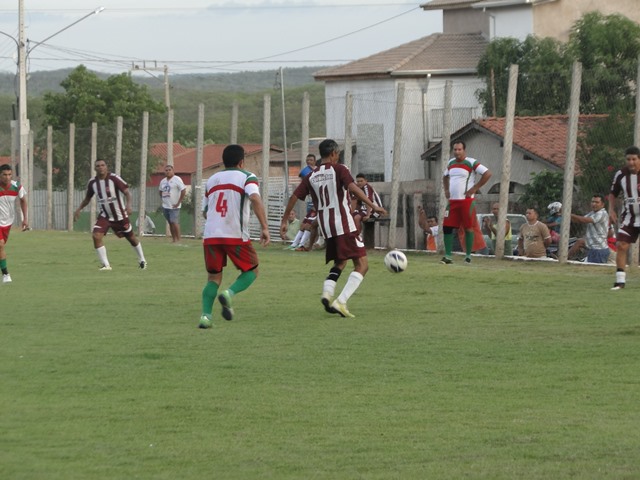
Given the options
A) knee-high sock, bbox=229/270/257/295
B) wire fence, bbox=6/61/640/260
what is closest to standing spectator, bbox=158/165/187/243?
wire fence, bbox=6/61/640/260

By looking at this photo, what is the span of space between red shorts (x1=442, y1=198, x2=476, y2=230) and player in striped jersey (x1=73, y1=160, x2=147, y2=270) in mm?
5411

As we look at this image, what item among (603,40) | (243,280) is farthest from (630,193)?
(603,40)

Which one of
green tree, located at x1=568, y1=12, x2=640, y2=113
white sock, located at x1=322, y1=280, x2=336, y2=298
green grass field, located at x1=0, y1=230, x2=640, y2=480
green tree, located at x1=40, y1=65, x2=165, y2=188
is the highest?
green tree, located at x1=568, y1=12, x2=640, y2=113

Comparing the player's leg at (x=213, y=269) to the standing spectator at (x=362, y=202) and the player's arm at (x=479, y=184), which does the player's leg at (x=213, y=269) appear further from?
the standing spectator at (x=362, y=202)

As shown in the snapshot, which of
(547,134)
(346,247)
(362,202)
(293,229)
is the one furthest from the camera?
(293,229)

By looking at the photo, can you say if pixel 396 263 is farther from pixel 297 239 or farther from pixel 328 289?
pixel 297 239

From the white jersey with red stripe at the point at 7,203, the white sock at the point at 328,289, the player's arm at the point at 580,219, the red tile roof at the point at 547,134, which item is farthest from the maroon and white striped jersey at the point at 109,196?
the white sock at the point at 328,289

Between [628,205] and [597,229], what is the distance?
467cm

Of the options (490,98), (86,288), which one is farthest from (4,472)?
(490,98)

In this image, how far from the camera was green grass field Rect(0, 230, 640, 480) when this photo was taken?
7121 mm

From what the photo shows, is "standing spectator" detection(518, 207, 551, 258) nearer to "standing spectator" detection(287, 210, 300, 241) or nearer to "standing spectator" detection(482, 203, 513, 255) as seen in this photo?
"standing spectator" detection(482, 203, 513, 255)

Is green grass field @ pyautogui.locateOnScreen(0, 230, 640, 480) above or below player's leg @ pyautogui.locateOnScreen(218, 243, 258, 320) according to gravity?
below

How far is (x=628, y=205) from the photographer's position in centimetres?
1661

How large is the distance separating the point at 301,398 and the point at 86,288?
10.3 meters
